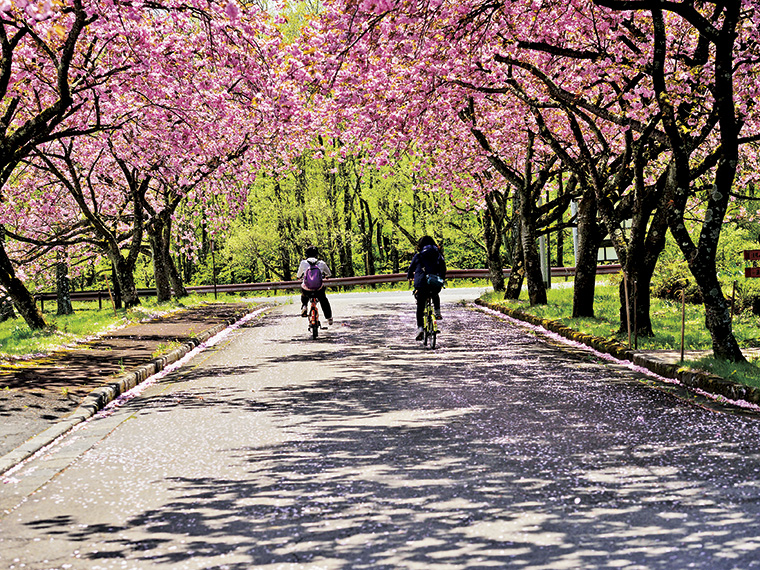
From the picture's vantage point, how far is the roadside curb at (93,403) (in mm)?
6930

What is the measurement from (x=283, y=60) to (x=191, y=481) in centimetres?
1197

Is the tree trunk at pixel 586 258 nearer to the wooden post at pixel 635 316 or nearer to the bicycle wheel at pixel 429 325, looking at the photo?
the wooden post at pixel 635 316

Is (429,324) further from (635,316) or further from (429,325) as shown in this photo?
(635,316)

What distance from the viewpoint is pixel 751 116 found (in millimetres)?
16547

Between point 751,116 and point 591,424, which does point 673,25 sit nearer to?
point 751,116

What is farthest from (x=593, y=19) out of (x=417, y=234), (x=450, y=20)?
(x=417, y=234)

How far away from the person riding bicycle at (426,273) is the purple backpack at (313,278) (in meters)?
2.47

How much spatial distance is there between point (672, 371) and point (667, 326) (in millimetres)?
6065

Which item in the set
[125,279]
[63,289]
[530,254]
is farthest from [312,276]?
[63,289]

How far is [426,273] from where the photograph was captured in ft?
49.1

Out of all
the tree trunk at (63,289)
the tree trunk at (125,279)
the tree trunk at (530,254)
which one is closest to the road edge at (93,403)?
the tree trunk at (530,254)

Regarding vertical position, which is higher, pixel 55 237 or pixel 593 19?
pixel 593 19

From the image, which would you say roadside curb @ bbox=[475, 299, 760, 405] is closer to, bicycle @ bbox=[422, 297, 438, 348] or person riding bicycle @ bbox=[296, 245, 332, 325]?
bicycle @ bbox=[422, 297, 438, 348]

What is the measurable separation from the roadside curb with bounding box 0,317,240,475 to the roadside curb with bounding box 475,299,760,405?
7.08m
